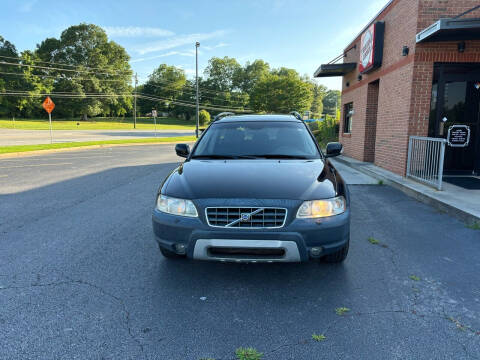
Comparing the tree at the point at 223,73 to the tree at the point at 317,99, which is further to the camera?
the tree at the point at 317,99

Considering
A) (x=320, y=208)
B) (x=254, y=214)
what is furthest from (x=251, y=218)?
(x=320, y=208)

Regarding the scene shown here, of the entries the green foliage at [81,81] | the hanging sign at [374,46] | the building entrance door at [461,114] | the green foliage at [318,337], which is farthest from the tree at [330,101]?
the green foliage at [318,337]

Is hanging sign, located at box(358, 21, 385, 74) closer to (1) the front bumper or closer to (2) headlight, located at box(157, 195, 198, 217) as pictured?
(1) the front bumper

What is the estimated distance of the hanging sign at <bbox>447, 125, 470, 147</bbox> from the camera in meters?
8.73

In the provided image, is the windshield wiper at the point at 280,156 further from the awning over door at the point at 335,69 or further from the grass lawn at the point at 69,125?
the grass lawn at the point at 69,125

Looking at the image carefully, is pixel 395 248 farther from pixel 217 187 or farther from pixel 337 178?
pixel 217 187

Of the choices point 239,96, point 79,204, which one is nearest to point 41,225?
point 79,204

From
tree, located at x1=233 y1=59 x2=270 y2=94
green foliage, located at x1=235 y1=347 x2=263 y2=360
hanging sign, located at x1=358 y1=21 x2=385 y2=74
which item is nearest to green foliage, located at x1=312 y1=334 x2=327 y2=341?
green foliage, located at x1=235 y1=347 x2=263 y2=360

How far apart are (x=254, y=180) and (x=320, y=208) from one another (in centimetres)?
65

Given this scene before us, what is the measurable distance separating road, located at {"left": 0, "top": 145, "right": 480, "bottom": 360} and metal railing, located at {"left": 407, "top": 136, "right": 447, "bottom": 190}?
302cm

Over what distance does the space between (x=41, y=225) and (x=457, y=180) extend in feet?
29.3

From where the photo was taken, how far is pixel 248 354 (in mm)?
2223

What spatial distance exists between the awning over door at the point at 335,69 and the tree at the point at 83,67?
6029cm

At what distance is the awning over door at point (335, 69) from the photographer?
47.1 feet
